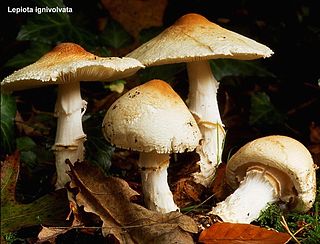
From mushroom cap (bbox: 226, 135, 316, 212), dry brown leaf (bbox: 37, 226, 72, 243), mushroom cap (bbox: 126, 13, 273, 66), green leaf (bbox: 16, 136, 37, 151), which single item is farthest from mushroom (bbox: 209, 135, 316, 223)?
green leaf (bbox: 16, 136, 37, 151)

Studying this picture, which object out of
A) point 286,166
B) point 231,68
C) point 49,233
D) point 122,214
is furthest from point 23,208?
point 231,68

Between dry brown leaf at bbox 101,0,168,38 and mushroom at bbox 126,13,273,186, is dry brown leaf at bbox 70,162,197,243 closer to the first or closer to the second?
mushroom at bbox 126,13,273,186

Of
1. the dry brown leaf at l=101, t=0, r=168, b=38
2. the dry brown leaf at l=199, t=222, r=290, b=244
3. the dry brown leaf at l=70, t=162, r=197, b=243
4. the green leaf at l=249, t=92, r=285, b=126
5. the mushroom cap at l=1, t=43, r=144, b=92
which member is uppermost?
the dry brown leaf at l=101, t=0, r=168, b=38

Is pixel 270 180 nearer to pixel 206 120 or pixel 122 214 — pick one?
pixel 206 120

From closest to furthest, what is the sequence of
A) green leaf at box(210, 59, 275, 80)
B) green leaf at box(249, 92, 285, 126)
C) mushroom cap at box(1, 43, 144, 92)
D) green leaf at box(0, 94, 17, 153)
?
mushroom cap at box(1, 43, 144, 92) → green leaf at box(0, 94, 17, 153) → green leaf at box(210, 59, 275, 80) → green leaf at box(249, 92, 285, 126)

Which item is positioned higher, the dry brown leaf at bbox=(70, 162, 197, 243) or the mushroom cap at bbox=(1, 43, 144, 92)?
the mushroom cap at bbox=(1, 43, 144, 92)

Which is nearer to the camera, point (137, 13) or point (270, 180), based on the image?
point (270, 180)

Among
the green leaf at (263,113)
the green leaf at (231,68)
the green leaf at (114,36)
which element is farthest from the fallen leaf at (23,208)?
the green leaf at (263,113)
